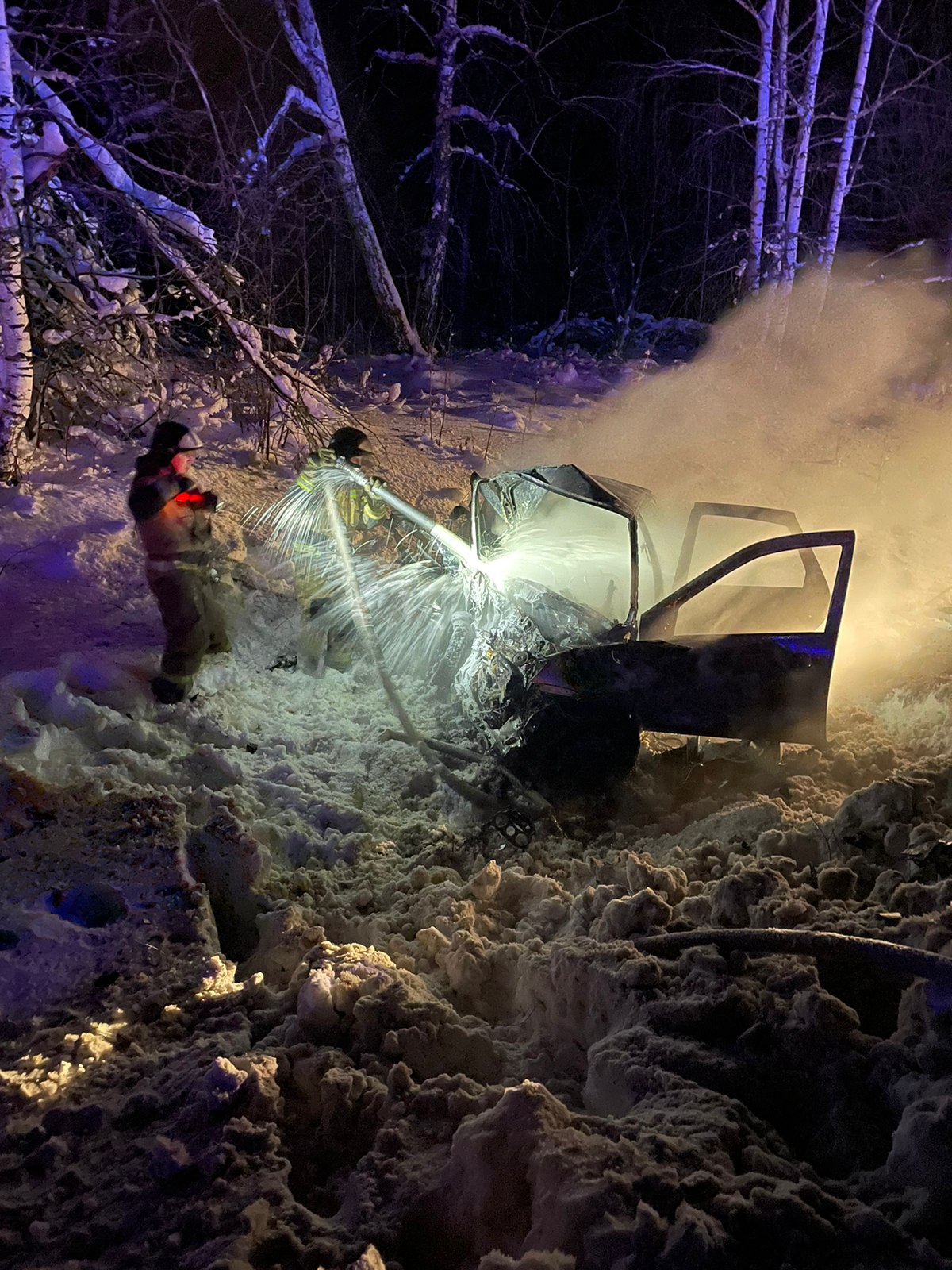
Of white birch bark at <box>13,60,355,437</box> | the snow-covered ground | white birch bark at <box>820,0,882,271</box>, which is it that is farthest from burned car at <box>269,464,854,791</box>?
white birch bark at <box>820,0,882,271</box>

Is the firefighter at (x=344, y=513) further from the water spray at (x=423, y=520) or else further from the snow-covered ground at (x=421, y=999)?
the snow-covered ground at (x=421, y=999)

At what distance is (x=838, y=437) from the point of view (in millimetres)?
12000

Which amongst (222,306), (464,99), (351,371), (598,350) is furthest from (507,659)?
(464,99)

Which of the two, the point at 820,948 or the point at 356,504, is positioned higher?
the point at 356,504

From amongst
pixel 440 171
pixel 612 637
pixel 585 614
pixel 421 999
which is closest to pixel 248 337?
pixel 585 614

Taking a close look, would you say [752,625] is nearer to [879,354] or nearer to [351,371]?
[351,371]

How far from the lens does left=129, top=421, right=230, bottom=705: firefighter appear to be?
5035mm

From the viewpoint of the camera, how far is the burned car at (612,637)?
4.67 metres

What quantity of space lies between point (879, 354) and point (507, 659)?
12862 mm

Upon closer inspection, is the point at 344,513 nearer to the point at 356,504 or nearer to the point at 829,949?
the point at 356,504

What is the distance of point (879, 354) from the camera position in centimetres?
1471

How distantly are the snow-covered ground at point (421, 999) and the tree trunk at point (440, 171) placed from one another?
11962mm

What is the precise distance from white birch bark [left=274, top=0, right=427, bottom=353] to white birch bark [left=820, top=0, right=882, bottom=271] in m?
7.21

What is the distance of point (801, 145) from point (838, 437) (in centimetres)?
513
